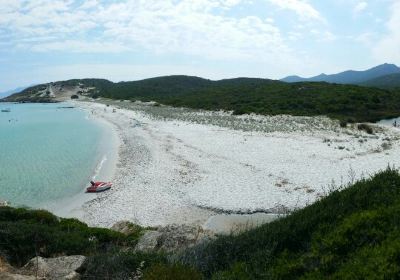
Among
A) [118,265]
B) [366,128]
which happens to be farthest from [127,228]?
[366,128]

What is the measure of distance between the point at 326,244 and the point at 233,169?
71.2 feet

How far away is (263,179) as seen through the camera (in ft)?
88.4

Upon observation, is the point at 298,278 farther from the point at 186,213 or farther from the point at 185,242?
the point at 186,213

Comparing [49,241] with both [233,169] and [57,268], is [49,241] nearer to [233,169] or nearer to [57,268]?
[57,268]

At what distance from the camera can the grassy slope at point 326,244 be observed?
7562 millimetres

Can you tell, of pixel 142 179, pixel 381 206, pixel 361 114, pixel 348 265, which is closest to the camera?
pixel 348 265

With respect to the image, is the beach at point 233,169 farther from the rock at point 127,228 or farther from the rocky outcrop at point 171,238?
the rocky outcrop at point 171,238

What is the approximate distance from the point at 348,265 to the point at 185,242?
21.9ft

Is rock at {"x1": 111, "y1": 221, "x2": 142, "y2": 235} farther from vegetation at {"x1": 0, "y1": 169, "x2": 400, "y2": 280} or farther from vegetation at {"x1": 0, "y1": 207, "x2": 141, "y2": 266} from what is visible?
vegetation at {"x1": 0, "y1": 169, "x2": 400, "y2": 280}

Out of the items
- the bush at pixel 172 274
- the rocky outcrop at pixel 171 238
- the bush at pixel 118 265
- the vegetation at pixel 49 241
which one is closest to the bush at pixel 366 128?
the rocky outcrop at pixel 171 238

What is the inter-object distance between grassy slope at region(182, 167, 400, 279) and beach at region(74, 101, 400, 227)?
254cm

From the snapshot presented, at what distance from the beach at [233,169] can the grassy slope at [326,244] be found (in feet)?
8.35

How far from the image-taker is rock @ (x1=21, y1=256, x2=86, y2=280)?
1011 cm

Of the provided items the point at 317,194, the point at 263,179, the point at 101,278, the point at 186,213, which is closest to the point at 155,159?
the point at 263,179
